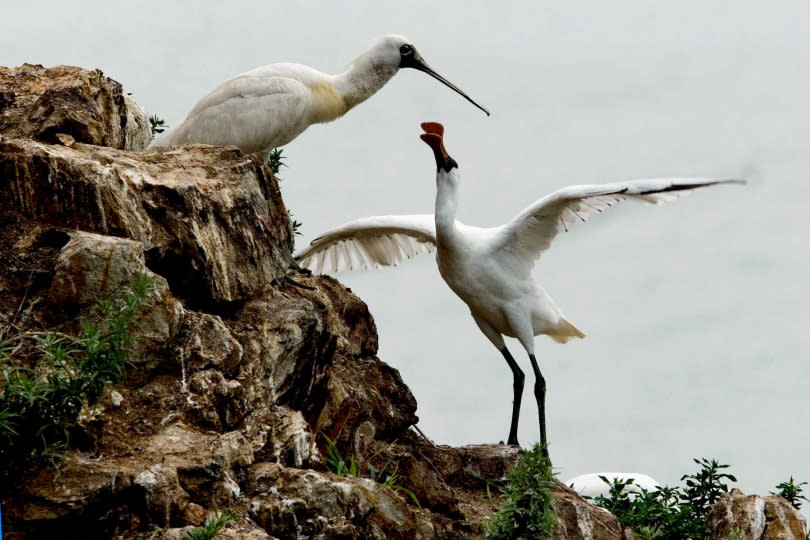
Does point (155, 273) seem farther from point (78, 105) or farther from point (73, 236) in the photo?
point (78, 105)

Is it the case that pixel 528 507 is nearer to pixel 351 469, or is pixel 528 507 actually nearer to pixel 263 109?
pixel 351 469

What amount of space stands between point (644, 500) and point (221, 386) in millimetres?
4952

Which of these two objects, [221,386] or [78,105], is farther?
[78,105]

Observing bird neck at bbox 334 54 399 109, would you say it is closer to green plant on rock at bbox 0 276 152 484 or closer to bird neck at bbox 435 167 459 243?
bird neck at bbox 435 167 459 243

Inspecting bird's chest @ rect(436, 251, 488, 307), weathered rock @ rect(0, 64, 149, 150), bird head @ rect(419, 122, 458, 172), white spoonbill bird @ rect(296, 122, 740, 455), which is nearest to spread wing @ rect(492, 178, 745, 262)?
white spoonbill bird @ rect(296, 122, 740, 455)

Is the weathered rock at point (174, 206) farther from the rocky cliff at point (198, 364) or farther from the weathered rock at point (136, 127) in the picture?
the weathered rock at point (136, 127)

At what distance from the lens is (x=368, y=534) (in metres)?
7.81

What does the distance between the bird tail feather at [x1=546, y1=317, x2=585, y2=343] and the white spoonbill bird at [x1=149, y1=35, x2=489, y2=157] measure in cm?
296

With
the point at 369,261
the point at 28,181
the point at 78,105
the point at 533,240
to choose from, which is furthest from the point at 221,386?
the point at 369,261

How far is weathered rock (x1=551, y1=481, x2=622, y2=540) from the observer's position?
1045 cm

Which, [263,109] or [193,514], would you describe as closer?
[193,514]

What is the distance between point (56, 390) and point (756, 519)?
6041 mm

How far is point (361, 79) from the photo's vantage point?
540 inches

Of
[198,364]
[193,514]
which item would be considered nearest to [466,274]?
[198,364]
